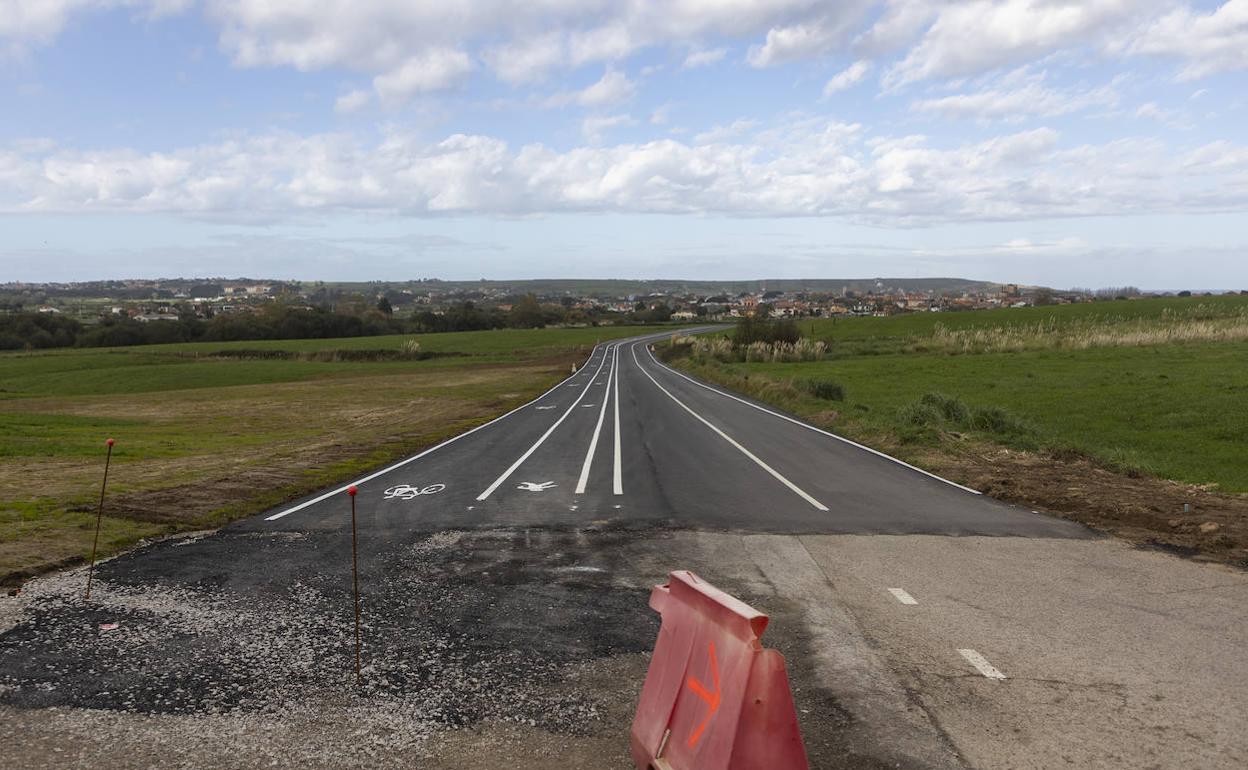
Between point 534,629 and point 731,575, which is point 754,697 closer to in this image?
point 534,629

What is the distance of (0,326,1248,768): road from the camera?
526 centimetres

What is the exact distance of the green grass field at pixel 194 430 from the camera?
1162 centimetres

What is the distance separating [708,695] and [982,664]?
296 centimetres

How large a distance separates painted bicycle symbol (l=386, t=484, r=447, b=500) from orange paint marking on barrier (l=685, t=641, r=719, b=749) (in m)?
9.40

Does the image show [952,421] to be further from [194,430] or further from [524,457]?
[194,430]

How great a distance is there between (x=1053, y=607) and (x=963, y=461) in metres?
10.3

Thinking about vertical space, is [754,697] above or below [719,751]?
above

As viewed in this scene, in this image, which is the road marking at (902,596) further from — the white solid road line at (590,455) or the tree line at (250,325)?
the tree line at (250,325)

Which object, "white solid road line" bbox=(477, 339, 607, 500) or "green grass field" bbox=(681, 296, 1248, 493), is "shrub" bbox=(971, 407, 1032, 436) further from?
"white solid road line" bbox=(477, 339, 607, 500)

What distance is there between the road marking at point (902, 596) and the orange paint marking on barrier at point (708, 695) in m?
3.96

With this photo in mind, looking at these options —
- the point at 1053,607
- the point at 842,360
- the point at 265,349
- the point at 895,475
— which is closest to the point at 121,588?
the point at 1053,607

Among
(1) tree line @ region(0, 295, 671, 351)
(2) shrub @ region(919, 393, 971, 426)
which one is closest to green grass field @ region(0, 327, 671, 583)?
(2) shrub @ region(919, 393, 971, 426)

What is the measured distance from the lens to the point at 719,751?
4.43m

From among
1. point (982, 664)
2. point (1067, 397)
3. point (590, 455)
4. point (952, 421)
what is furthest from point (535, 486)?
point (1067, 397)
